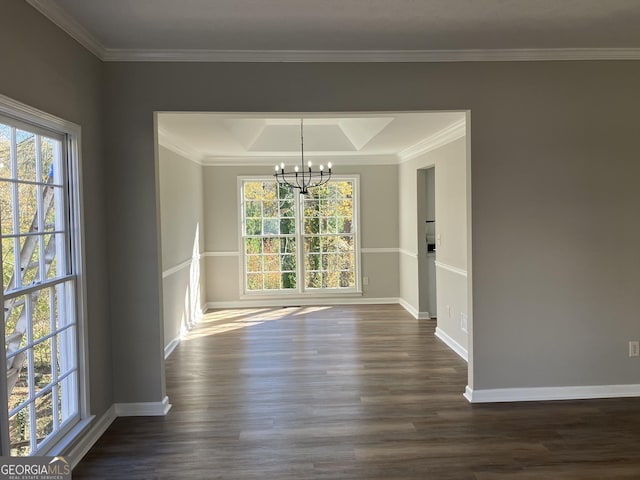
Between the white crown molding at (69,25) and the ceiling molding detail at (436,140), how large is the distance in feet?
9.54

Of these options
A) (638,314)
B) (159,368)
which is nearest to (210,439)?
(159,368)

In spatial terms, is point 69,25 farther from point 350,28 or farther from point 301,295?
point 301,295

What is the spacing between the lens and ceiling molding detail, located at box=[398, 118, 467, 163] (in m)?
4.50

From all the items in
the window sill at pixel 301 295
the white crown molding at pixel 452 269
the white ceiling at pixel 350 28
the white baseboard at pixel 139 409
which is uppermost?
the white ceiling at pixel 350 28

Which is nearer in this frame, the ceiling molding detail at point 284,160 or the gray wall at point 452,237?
the gray wall at point 452,237

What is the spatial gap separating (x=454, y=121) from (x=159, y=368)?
3.51 meters

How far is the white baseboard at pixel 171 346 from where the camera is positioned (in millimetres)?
4775

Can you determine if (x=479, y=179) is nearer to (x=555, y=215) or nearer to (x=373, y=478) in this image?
(x=555, y=215)

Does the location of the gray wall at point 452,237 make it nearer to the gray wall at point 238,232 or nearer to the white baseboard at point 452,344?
the white baseboard at point 452,344

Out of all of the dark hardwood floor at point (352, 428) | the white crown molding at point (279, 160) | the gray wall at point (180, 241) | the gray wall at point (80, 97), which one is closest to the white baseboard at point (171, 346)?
the gray wall at point (180, 241)

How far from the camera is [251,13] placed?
2625mm

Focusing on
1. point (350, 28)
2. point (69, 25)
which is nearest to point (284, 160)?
point (350, 28)

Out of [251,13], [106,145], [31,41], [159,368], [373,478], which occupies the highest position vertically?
[251,13]

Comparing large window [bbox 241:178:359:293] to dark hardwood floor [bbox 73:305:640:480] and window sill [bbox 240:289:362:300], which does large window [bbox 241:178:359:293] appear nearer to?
window sill [bbox 240:289:362:300]
